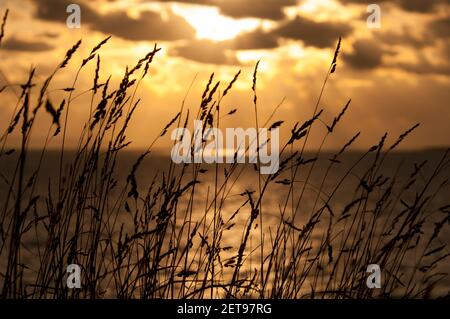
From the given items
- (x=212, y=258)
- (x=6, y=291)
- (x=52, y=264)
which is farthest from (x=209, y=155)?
(x=6, y=291)

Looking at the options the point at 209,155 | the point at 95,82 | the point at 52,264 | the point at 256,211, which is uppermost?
the point at 95,82

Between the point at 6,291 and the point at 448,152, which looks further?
the point at 448,152

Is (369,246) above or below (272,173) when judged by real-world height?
below

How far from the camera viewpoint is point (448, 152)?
10.9 feet

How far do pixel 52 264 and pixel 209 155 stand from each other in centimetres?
87

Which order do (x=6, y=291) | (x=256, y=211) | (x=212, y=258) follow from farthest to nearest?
(x=212, y=258) → (x=256, y=211) → (x=6, y=291)
